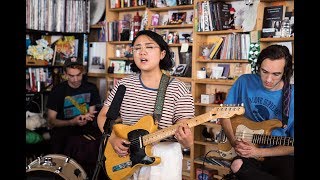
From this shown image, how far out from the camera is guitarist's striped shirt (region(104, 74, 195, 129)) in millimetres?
2015

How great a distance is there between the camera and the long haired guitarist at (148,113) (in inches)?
77.0

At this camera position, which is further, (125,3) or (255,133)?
(125,3)

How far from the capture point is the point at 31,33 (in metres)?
4.04

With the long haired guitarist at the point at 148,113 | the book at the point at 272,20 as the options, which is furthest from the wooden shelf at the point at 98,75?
the long haired guitarist at the point at 148,113

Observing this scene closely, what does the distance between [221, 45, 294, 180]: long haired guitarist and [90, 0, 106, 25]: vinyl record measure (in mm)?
2535

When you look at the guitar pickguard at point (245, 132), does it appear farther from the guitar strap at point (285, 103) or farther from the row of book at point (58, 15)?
the row of book at point (58, 15)

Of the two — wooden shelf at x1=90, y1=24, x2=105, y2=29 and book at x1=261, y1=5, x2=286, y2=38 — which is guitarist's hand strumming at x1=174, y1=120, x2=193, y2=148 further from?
wooden shelf at x1=90, y1=24, x2=105, y2=29

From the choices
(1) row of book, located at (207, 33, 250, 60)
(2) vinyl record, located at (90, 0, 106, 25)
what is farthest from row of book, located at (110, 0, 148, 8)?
(1) row of book, located at (207, 33, 250, 60)

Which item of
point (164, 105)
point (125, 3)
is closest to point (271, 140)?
Answer: point (164, 105)

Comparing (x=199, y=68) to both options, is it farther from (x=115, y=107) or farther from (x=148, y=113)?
(x=115, y=107)

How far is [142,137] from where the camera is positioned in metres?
1.97

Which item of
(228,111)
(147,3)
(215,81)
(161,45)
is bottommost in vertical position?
(228,111)

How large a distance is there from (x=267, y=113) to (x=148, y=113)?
2.48ft
